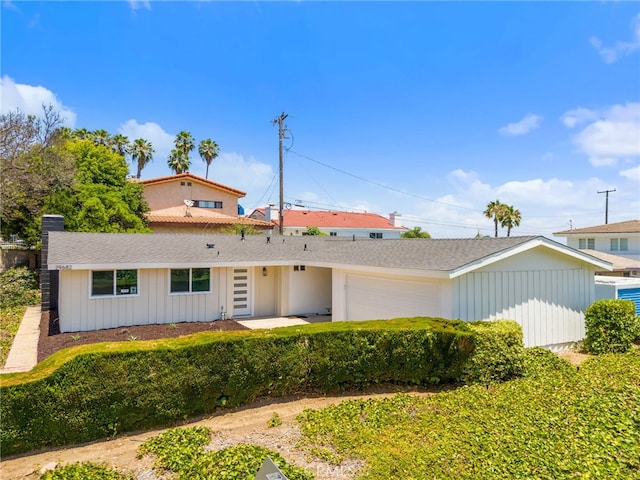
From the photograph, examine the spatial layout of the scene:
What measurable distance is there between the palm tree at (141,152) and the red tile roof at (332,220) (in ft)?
50.3

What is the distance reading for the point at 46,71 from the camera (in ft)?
53.1

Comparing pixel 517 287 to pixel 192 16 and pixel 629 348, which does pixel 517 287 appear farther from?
pixel 192 16

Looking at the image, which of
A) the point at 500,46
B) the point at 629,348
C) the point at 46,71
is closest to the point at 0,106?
the point at 46,71

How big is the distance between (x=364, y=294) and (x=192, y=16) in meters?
10.9

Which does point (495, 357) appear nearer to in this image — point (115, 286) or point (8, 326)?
point (115, 286)

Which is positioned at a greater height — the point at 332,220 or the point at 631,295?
the point at 332,220

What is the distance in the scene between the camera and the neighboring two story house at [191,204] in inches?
1235

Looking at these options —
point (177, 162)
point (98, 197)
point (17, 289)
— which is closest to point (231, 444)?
point (17, 289)

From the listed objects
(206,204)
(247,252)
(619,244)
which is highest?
(206,204)

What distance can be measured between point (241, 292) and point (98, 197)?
509 inches

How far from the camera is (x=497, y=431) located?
5480 millimetres

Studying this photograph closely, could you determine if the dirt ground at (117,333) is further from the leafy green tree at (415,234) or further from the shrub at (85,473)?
the leafy green tree at (415,234)

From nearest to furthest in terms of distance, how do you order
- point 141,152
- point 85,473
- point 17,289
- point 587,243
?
point 85,473
point 17,289
point 587,243
point 141,152

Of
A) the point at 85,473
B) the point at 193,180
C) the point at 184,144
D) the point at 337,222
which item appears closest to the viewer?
the point at 85,473
